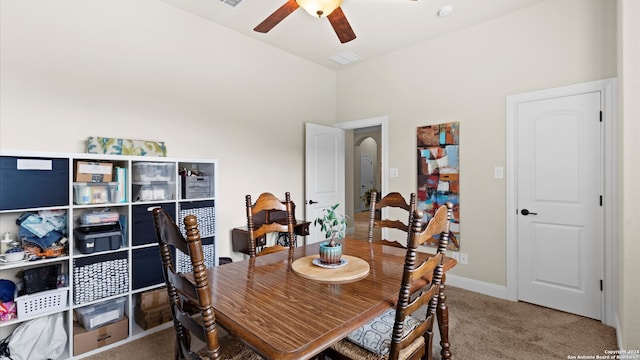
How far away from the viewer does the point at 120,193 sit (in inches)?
91.9

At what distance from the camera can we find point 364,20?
3.24m

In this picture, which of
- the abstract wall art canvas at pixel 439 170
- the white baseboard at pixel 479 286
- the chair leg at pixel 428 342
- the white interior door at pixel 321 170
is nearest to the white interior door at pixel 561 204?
the white baseboard at pixel 479 286

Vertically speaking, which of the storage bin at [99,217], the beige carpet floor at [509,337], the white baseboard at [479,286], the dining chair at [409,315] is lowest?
the beige carpet floor at [509,337]

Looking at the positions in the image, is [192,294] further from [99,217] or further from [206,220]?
[206,220]

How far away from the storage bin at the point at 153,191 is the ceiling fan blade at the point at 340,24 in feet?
6.12

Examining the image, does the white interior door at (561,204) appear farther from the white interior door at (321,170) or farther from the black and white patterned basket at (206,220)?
the black and white patterned basket at (206,220)

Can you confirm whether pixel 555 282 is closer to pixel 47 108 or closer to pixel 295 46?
pixel 295 46

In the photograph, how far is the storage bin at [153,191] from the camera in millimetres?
2457

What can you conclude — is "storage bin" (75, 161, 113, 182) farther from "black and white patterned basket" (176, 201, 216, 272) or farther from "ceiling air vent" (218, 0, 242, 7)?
"ceiling air vent" (218, 0, 242, 7)

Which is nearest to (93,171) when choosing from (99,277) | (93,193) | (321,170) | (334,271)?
(93,193)

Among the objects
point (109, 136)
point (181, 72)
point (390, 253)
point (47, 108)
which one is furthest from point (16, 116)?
point (390, 253)

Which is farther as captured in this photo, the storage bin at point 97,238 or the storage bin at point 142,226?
the storage bin at point 142,226

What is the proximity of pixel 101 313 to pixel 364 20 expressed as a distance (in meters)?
3.51

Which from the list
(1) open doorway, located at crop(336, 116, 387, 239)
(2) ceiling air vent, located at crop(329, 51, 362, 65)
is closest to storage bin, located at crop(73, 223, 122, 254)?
(2) ceiling air vent, located at crop(329, 51, 362, 65)
